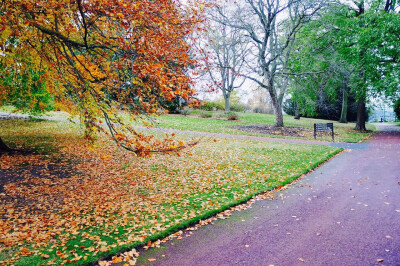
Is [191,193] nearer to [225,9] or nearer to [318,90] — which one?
[225,9]

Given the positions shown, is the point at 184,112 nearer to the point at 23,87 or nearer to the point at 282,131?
the point at 282,131

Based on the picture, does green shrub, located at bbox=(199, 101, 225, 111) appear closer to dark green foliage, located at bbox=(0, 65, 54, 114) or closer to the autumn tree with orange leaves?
dark green foliage, located at bbox=(0, 65, 54, 114)

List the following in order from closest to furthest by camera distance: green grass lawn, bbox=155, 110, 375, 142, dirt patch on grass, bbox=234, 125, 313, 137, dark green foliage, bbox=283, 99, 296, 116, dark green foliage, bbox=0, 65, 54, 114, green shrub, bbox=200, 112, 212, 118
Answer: dark green foliage, bbox=0, 65, 54, 114 → green grass lawn, bbox=155, 110, 375, 142 → dirt patch on grass, bbox=234, 125, 313, 137 → green shrub, bbox=200, 112, 212, 118 → dark green foliage, bbox=283, 99, 296, 116

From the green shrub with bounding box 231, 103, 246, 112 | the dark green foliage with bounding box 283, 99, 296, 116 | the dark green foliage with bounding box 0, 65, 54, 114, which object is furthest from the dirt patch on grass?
the dark green foliage with bounding box 283, 99, 296, 116

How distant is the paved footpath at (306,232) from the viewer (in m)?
3.90

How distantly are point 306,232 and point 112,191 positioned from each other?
4.44 metres

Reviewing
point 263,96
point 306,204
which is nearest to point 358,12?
point 306,204

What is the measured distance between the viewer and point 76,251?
402 cm

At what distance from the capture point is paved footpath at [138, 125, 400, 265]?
390 cm

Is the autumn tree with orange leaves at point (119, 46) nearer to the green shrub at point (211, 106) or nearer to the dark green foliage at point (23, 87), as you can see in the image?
the dark green foliage at point (23, 87)

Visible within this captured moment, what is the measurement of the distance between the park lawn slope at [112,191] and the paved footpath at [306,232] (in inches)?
22.3

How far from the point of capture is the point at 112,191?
22.1 feet

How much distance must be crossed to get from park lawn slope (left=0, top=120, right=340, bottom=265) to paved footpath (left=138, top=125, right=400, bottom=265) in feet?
1.86

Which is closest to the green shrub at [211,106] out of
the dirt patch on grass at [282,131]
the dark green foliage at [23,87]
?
the dirt patch on grass at [282,131]
